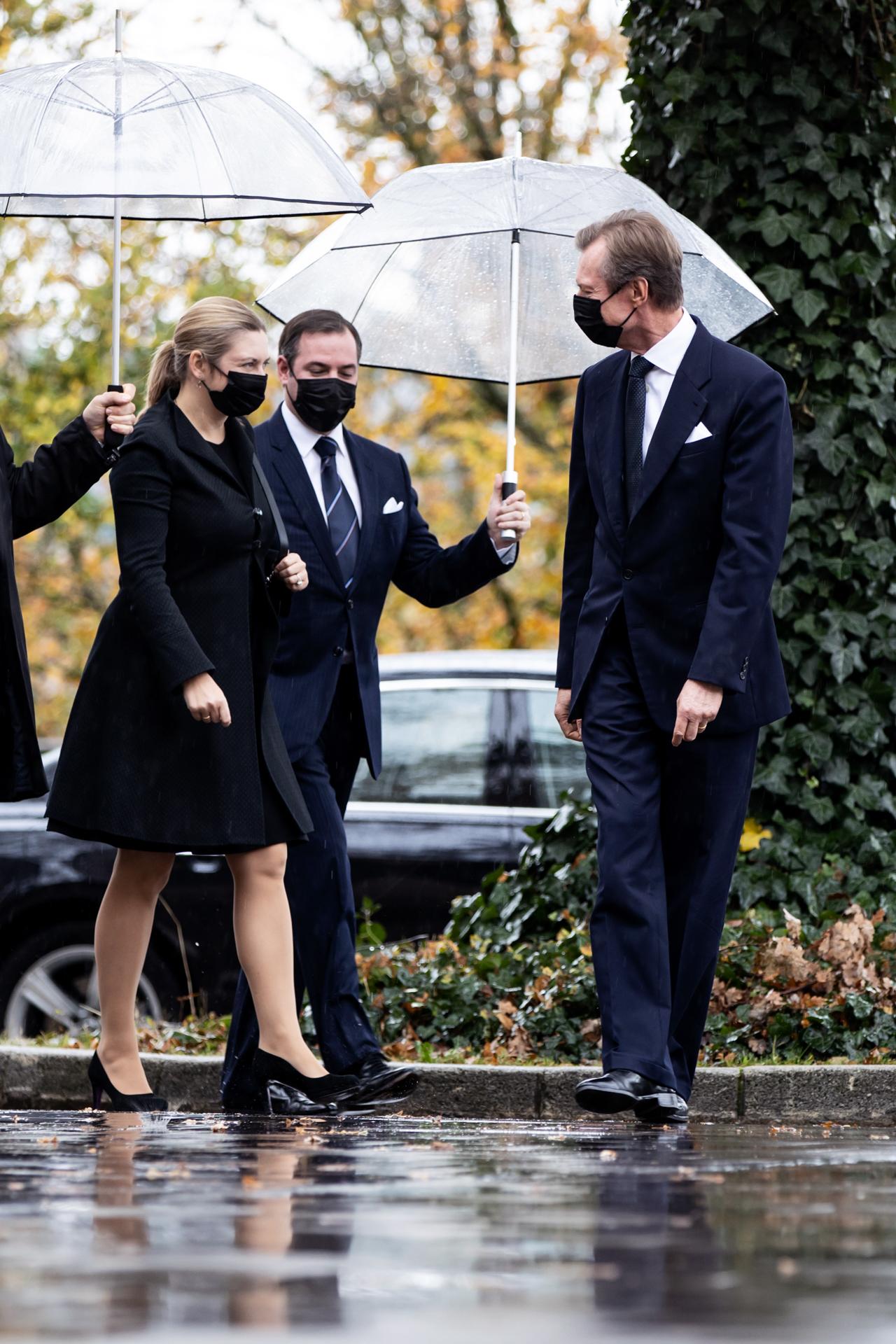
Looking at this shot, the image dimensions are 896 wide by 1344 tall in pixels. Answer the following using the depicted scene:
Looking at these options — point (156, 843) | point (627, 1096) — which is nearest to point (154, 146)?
point (156, 843)

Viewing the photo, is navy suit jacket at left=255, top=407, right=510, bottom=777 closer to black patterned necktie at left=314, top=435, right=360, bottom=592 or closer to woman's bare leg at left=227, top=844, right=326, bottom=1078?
black patterned necktie at left=314, top=435, right=360, bottom=592

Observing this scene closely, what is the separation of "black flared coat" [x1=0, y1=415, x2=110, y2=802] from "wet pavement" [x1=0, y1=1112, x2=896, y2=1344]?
105cm

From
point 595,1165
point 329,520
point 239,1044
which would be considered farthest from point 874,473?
point 595,1165

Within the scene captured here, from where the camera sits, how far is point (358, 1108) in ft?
20.9

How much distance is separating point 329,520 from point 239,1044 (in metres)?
1.52

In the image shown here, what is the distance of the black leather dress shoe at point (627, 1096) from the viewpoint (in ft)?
18.5

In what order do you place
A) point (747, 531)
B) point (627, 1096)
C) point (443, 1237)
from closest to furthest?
point (443, 1237)
point (627, 1096)
point (747, 531)

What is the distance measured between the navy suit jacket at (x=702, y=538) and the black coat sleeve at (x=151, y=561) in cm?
103

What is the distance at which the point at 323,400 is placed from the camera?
681 centimetres

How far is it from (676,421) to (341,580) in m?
1.25

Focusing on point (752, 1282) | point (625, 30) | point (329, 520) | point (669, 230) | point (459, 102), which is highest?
point (459, 102)

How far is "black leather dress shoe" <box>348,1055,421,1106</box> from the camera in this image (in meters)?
6.33

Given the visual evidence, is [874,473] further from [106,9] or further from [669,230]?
[106,9]

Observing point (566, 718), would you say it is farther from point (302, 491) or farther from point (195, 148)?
point (195, 148)
